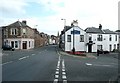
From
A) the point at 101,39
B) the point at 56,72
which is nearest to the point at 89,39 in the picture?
the point at 101,39

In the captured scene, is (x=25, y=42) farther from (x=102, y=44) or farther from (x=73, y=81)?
(x=73, y=81)

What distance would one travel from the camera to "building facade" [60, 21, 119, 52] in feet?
281

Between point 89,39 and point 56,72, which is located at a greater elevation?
point 89,39

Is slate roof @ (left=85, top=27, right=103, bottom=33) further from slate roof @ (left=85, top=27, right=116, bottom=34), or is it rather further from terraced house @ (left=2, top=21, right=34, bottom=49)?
terraced house @ (left=2, top=21, right=34, bottom=49)

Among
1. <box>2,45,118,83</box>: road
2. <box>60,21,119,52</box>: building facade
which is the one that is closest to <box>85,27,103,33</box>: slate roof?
<box>60,21,119,52</box>: building facade

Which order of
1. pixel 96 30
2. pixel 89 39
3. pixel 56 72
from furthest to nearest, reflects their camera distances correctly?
pixel 96 30 → pixel 89 39 → pixel 56 72

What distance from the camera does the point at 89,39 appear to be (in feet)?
287

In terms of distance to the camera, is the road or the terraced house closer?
the road

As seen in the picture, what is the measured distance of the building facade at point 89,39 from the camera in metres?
85.7

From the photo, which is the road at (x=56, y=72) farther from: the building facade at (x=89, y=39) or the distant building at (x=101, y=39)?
the distant building at (x=101, y=39)

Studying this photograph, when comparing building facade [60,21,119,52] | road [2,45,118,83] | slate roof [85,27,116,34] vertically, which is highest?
slate roof [85,27,116,34]

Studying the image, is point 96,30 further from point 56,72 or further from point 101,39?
point 56,72

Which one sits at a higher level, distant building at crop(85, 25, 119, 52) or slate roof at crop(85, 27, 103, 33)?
slate roof at crop(85, 27, 103, 33)

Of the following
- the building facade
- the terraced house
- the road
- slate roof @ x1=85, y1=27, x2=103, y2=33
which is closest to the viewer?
the road
